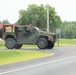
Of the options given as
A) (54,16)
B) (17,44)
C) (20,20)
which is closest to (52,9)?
(54,16)

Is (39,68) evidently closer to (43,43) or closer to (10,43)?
(43,43)

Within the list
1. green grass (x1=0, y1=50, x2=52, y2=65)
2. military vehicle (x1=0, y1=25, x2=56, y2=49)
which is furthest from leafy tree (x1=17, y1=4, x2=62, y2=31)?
green grass (x1=0, y1=50, x2=52, y2=65)

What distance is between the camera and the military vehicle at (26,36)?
38.6 metres

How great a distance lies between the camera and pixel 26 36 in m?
39.1

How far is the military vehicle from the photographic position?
38.6 meters

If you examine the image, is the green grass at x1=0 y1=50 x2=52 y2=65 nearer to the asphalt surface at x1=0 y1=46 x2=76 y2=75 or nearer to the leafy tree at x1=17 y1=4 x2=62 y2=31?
the asphalt surface at x1=0 y1=46 x2=76 y2=75

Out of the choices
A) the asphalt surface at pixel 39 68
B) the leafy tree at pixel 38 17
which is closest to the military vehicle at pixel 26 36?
the asphalt surface at pixel 39 68

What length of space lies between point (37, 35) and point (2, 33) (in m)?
3.60

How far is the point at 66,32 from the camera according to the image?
164625mm

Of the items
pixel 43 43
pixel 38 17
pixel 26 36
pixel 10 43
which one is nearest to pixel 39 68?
pixel 43 43

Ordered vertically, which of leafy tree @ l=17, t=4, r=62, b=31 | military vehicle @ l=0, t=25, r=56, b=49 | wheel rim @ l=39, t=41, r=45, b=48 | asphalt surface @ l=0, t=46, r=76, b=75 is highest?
leafy tree @ l=17, t=4, r=62, b=31

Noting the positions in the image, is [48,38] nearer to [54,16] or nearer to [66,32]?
[54,16]

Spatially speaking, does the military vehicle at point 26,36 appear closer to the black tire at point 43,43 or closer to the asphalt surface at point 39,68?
the black tire at point 43,43

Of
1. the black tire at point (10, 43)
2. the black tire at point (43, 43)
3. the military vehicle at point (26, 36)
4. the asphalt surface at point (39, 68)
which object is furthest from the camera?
the black tire at point (10, 43)
